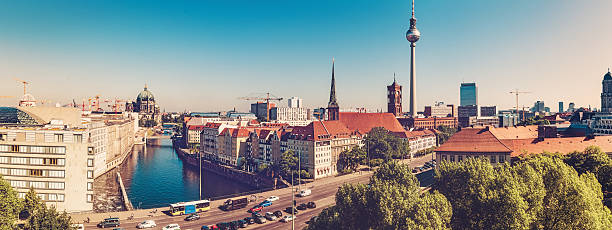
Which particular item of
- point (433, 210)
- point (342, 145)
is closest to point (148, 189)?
point (342, 145)

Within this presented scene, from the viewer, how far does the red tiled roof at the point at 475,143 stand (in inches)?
3039

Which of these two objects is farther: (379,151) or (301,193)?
(379,151)

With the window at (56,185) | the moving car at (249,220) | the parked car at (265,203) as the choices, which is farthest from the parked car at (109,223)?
the parked car at (265,203)

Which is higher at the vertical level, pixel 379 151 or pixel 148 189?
pixel 379 151

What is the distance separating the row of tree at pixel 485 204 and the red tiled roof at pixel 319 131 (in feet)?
202

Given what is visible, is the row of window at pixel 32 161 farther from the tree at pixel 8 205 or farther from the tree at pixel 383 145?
the tree at pixel 383 145

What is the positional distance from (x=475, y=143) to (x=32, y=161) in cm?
8762

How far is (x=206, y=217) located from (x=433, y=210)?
1607 inches

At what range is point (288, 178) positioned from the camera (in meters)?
101

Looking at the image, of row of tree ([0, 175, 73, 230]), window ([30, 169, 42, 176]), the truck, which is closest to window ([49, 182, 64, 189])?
window ([30, 169, 42, 176])

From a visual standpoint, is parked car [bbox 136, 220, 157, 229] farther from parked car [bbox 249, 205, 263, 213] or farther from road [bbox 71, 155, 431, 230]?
parked car [bbox 249, 205, 263, 213]

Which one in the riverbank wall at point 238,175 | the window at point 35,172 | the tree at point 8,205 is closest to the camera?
the tree at point 8,205

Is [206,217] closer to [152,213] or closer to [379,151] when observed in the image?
[152,213]

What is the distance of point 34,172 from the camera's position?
67.0 m
